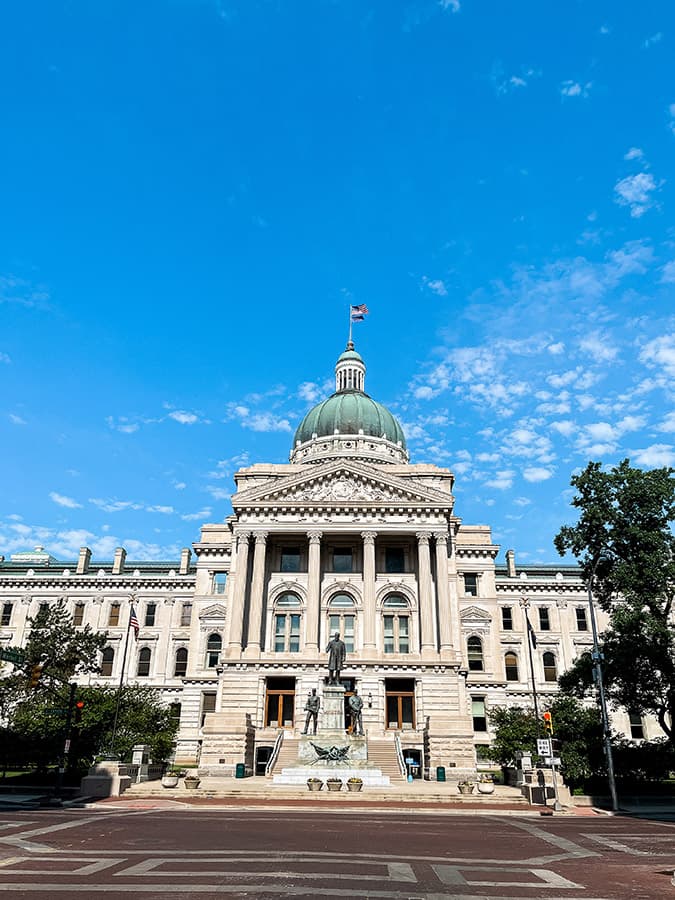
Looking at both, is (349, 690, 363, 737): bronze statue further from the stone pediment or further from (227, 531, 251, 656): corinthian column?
the stone pediment

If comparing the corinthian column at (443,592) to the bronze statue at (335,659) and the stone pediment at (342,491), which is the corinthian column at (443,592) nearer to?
the stone pediment at (342,491)

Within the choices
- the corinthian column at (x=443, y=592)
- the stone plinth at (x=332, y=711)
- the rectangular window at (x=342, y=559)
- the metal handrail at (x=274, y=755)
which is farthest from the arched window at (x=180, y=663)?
the stone plinth at (x=332, y=711)

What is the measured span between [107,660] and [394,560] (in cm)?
3341

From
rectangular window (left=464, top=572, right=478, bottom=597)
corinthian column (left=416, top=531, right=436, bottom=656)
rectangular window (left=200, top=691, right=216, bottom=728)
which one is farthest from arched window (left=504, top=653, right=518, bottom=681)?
rectangular window (left=200, top=691, right=216, bottom=728)

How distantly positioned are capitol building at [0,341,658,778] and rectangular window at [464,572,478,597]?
115 mm

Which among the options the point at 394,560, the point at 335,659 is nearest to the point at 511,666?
the point at 394,560

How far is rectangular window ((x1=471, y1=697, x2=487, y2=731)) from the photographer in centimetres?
6025

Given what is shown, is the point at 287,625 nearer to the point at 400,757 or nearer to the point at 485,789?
the point at 400,757

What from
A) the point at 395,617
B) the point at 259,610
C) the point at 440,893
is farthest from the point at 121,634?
the point at 440,893

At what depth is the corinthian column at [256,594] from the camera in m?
50.8

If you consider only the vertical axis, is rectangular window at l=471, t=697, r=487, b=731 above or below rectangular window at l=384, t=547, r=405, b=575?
below

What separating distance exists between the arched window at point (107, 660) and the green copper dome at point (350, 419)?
30.5 metres

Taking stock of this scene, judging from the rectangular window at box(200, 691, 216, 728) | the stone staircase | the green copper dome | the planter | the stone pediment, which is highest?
the green copper dome

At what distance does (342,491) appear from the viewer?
55.7 meters
